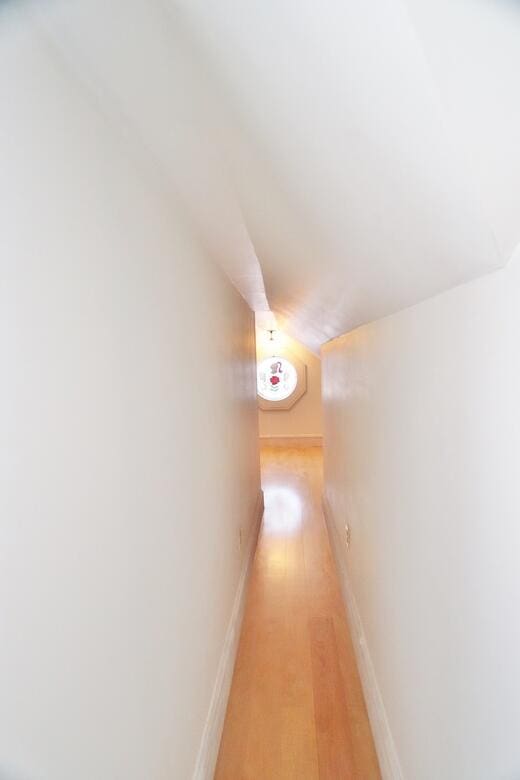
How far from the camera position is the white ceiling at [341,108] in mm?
471

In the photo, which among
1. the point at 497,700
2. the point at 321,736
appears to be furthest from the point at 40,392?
the point at 321,736

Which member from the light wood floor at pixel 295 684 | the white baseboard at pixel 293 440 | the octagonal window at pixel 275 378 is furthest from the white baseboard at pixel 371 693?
the octagonal window at pixel 275 378

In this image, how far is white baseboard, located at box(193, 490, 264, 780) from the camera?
1.46 metres

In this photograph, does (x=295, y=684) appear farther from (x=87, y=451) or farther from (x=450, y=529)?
(x=87, y=451)

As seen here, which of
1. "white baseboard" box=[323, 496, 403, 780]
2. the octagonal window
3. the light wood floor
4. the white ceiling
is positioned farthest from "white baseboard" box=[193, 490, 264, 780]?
the octagonal window

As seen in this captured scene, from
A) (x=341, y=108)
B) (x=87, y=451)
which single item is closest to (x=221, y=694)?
(x=87, y=451)

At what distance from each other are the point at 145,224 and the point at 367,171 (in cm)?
53

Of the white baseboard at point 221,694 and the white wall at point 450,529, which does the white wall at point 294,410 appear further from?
the white wall at point 450,529

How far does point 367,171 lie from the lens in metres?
0.73

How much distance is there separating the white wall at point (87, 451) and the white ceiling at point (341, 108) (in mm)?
107

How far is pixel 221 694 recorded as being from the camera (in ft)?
5.81

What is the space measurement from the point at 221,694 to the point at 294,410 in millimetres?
5704

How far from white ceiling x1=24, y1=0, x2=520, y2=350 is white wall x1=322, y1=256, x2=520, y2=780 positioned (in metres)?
0.12

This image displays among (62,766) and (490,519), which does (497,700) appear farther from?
(62,766)
